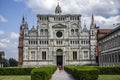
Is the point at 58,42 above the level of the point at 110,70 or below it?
above

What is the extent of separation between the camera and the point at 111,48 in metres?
62.2

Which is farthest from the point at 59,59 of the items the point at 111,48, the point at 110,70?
the point at 110,70

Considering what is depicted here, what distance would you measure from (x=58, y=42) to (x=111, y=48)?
27.3m

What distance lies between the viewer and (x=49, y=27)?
86.2 metres

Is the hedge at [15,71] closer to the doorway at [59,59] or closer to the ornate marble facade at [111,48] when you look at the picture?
the ornate marble facade at [111,48]

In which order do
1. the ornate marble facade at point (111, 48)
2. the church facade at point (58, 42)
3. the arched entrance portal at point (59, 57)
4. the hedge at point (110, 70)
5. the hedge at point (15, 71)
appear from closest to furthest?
the hedge at point (110, 70) < the hedge at point (15, 71) < the ornate marble facade at point (111, 48) < the church facade at point (58, 42) < the arched entrance portal at point (59, 57)

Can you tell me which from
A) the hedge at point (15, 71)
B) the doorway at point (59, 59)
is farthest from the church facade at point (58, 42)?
the hedge at point (15, 71)

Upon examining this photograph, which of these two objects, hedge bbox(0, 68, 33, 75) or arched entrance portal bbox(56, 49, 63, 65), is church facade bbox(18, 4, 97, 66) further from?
hedge bbox(0, 68, 33, 75)

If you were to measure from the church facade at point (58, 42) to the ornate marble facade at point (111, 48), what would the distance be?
10.9m

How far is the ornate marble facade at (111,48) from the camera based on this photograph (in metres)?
55.5

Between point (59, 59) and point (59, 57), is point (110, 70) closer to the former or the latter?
point (59, 57)

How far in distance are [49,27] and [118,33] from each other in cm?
3557

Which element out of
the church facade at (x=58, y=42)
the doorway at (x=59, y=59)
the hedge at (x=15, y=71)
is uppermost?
the church facade at (x=58, y=42)

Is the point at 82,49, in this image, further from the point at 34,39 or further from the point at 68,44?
the point at 34,39
